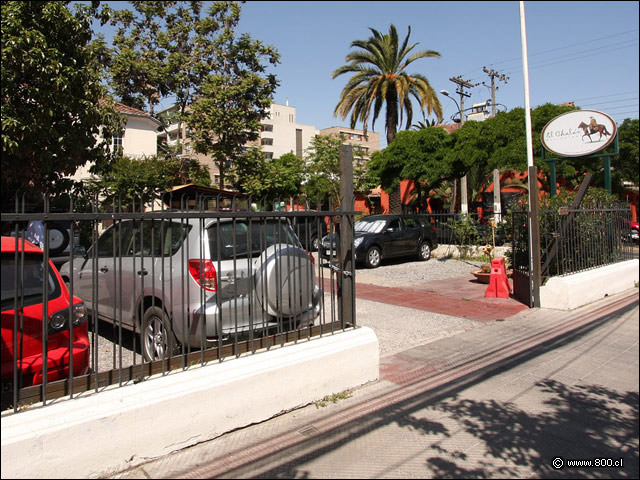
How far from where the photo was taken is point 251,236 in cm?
404

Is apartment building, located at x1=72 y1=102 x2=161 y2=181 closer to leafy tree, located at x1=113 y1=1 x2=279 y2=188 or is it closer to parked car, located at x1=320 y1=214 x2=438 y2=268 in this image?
Result: leafy tree, located at x1=113 y1=1 x2=279 y2=188

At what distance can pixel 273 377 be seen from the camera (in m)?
3.90

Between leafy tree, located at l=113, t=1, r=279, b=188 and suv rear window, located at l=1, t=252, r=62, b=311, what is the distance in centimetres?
1745

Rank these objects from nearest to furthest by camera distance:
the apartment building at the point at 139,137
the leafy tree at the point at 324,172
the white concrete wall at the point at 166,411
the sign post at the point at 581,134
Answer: the white concrete wall at the point at 166,411 → the sign post at the point at 581,134 → the leafy tree at the point at 324,172 → the apartment building at the point at 139,137

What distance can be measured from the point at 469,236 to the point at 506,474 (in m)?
13.7

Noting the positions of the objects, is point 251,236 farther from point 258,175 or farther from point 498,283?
point 258,175

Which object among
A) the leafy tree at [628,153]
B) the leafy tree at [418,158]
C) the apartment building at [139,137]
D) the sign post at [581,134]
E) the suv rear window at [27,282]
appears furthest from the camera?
the apartment building at [139,137]

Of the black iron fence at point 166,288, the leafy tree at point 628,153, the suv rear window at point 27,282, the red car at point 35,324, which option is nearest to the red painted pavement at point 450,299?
the black iron fence at point 166,288

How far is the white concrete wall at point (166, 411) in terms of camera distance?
109 inches

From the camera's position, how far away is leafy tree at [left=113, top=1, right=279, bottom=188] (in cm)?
2056

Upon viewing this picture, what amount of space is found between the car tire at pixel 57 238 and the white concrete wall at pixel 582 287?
7930 millimetres

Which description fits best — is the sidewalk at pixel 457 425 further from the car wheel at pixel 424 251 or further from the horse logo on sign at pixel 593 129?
the car wheel at pixel 424 251

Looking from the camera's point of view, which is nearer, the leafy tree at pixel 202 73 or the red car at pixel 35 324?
the red car at pixel 35 324

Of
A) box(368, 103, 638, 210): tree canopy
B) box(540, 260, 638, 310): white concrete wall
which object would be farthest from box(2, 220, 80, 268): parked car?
box(368, 103, 638, 210): tree canopy
